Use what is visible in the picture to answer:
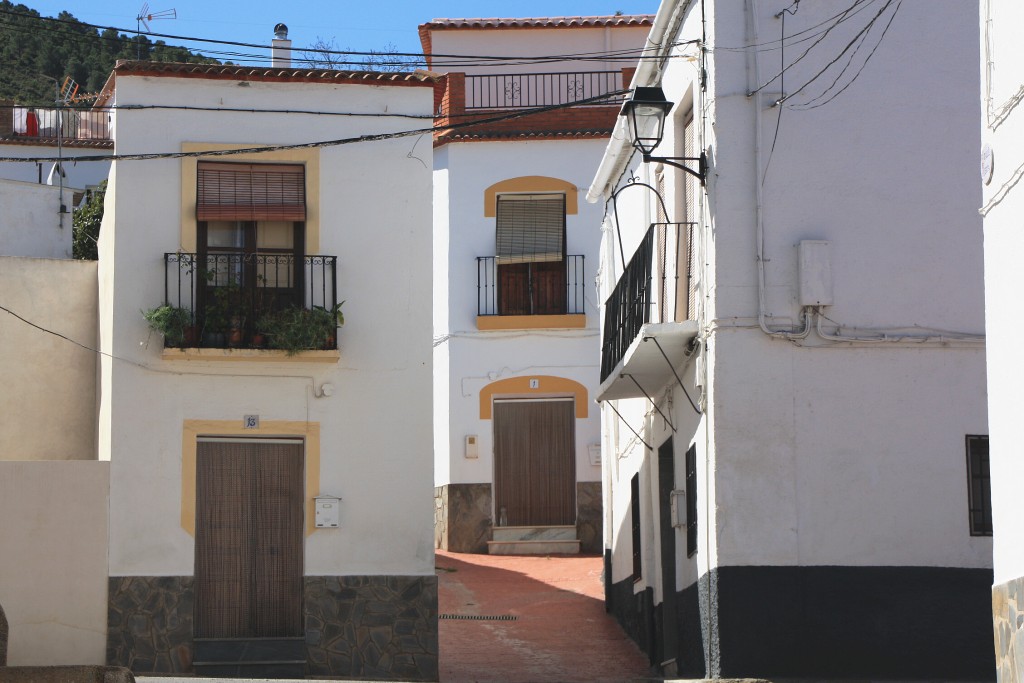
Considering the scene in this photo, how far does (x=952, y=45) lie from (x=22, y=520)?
9111 mm

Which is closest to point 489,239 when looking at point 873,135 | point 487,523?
point 487,523

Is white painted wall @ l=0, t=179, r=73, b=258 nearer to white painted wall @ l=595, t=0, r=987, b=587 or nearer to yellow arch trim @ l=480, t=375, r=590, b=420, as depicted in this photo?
yellow arch trim @ l=480, t=375, r=590, b=420

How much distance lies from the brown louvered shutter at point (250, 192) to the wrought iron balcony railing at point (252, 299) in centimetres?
42

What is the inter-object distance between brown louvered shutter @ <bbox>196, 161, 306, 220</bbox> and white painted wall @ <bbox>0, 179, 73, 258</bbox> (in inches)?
269

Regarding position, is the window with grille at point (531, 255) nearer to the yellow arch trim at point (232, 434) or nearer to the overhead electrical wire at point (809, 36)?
the yellow arch trim at point (232, 434)

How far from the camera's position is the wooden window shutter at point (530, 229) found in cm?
2328

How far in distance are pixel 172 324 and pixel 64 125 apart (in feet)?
60.6

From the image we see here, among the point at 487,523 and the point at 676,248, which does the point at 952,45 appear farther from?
the point at 487,523

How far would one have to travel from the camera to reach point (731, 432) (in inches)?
453

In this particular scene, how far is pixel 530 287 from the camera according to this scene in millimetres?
23422

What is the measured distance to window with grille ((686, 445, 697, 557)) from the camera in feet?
41.0

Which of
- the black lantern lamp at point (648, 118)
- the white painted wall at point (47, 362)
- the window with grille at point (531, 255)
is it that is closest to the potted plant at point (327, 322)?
the white painted wall at point (47, 362)

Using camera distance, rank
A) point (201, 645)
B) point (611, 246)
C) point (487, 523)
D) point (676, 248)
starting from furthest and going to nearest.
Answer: point (487, 523) < point (611, 246) < point (201, 645) < point (676, 248)

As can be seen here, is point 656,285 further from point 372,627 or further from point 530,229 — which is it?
point 530,229
